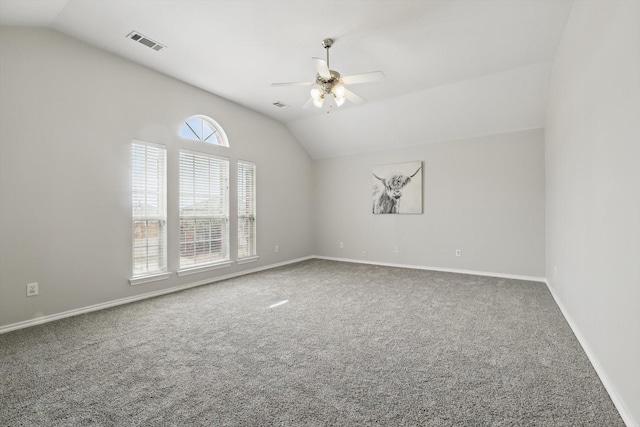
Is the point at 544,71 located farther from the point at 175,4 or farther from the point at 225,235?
the point at 225,235

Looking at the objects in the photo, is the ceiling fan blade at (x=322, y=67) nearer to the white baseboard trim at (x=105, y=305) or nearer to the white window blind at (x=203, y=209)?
the white window blind at (x=203, y=209)

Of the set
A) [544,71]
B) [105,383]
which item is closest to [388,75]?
[544,71]

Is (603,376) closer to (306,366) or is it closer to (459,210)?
(306,366)

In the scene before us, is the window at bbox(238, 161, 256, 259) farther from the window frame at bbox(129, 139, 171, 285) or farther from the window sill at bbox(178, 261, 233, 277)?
the window frame at bbox(129, 139, 171, 285)

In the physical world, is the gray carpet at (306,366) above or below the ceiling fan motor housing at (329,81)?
below

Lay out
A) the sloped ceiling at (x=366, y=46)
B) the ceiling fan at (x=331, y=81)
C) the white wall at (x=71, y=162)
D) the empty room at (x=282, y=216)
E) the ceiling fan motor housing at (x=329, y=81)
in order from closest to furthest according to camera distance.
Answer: the empty room at (x=282, y=216), the sloped ceiling at (x=366, y=46), the white wall at (x=71, y=162), the ceiling fan at (x=331, y=81), the ceiling fan motor housing at (x=329, y=81)

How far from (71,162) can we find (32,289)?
Result: 54.6 inches

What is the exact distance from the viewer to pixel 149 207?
4086 mm

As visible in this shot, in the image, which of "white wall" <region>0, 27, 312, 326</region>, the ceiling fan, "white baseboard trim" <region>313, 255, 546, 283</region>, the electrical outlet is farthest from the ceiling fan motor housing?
"white baseboard trim" <region>313, 255, 546, 283</region>

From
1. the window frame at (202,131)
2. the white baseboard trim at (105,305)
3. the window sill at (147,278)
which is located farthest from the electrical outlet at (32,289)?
the window frame at (202,131)

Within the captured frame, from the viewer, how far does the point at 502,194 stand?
514 centimetres

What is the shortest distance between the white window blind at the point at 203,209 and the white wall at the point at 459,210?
2.74 meters

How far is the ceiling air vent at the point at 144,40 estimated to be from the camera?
10.7 feet

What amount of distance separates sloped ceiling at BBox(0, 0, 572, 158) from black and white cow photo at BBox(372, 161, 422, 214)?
92cm
